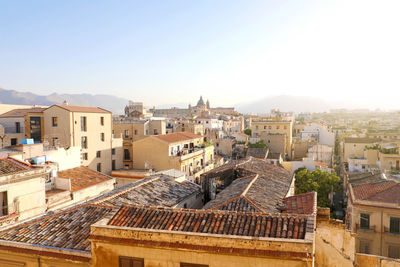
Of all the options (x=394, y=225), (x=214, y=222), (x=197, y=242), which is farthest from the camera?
(x=394, y=225)

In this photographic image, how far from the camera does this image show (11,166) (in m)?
16.2

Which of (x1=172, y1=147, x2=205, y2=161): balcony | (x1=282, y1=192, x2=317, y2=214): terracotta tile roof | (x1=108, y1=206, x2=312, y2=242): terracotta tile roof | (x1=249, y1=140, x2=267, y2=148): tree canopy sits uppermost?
(x1=108, y1=206, x2=312, y2=242): terracotta tile roof

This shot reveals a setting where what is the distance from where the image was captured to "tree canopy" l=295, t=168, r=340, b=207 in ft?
101

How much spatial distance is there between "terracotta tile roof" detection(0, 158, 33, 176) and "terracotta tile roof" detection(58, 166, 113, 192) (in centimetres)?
466

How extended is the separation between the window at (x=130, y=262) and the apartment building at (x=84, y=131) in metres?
23.1

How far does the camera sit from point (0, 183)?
14.7 meters

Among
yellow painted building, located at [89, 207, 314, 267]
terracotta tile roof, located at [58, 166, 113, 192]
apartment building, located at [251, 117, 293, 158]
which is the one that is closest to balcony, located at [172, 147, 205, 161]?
terracotta tile roof, located at [58, 166, 113, 192]

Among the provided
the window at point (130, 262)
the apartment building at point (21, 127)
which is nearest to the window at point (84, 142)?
the apartment building at point (21, 127)

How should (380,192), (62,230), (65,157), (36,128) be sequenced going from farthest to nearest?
(36,128)
(65,157)
(380,192)
(62,230)

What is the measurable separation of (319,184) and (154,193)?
2150 centimetres

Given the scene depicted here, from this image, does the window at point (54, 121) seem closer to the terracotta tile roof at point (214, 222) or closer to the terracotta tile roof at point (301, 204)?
the terracotta tile roof at point (214, 222)

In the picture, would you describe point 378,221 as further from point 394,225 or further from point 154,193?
point 154,193

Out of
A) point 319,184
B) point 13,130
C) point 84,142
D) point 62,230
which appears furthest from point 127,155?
point 62,230

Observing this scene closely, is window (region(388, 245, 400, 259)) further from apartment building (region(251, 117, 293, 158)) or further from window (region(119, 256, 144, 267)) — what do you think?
apartment building (region(251, 117, 293, 158))
